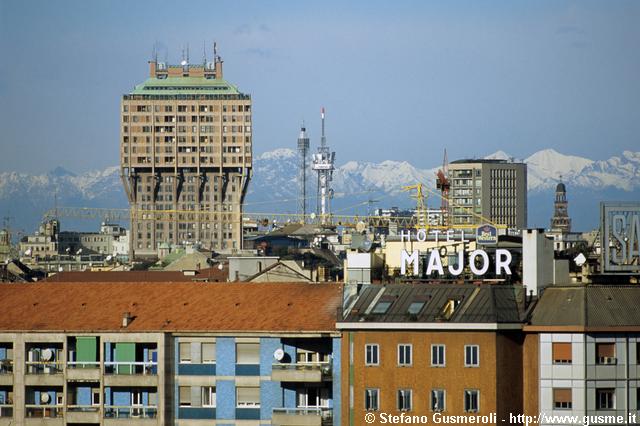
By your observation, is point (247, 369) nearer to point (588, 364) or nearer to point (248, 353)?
point (248, 353)

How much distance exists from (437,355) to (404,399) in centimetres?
196

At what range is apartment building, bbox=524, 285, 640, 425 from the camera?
70.6 m

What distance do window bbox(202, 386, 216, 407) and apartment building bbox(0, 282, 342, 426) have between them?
37mm

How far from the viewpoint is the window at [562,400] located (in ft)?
232

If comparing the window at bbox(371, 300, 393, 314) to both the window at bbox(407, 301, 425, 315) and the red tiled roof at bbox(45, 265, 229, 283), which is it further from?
the red tiled roof at bbox(45, 265, 229, 283)

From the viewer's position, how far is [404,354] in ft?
236

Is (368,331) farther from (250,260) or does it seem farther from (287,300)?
(250,260)

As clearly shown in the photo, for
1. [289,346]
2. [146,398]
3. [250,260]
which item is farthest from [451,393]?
[250,260]

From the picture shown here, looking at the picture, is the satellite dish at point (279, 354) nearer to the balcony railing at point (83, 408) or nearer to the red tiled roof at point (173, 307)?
the red tiled roof at point (173, 307)

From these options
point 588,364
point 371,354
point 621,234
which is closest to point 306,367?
point 371,354

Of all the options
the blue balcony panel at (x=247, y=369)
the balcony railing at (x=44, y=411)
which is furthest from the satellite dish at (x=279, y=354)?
the balcony railing at (x=44, y=411)

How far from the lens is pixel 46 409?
76.4m

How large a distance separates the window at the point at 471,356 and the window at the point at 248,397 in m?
8.20

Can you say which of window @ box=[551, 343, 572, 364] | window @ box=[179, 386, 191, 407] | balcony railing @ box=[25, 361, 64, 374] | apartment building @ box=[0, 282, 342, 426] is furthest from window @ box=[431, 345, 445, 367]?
balcony railing @ box=[25, 361, 64, 374]
